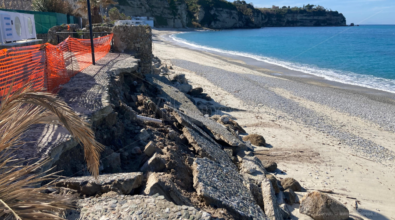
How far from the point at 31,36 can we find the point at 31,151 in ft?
38.6

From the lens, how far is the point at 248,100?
12438mm

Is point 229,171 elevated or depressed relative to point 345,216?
elevated

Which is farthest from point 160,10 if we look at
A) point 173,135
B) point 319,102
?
point 173,135

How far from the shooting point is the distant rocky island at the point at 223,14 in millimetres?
80812

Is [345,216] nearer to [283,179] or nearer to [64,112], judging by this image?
[283,179]

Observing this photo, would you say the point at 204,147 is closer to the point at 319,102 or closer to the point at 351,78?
the point at 319,102

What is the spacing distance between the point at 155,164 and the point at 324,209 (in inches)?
116

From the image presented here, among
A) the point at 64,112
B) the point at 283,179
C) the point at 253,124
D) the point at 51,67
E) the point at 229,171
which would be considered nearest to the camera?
the point at 64,112

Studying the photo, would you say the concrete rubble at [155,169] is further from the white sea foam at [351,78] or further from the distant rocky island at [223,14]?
the distant rocky island at [223,14]

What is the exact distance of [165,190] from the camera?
3.37m

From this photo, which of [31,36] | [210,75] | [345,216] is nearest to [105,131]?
[345,216]

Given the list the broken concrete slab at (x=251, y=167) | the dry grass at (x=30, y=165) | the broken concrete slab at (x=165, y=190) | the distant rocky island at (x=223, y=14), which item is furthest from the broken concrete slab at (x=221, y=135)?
the distant rocky island at (x=223, y=14)

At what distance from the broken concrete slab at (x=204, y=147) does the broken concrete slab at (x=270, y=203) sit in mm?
789

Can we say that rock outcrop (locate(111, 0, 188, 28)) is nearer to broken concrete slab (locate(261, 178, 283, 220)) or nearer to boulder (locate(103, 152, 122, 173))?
boulder (locate(103, 152, 122, 173))
